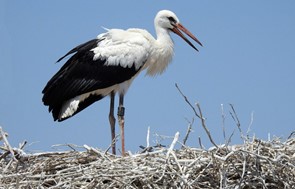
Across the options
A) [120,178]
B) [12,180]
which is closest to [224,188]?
[120,178]

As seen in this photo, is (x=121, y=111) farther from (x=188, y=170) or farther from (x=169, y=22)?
(x=188, y=170)

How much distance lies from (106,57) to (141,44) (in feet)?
1.43

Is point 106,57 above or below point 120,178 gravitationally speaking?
above

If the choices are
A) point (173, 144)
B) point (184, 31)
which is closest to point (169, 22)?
point (184, 31)

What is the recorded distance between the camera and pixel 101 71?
865 centimetres

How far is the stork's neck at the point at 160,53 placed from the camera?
8.88m

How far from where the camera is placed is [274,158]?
566 cm

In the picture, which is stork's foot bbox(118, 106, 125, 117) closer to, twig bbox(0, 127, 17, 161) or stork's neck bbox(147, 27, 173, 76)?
stork's neck bbox(147, 27, 173, 76)

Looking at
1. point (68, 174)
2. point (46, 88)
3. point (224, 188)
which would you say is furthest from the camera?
point (46, 88)

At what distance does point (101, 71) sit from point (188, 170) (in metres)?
3.30

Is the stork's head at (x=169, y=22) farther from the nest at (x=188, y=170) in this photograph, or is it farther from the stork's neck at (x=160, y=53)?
the nest at (x=188, y=170)

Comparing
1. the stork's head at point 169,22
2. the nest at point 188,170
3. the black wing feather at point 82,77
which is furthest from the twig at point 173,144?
the stork's head at point 169,22

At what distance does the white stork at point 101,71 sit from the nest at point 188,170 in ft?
8.14

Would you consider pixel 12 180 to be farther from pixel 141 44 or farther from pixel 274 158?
pixel 141 44
